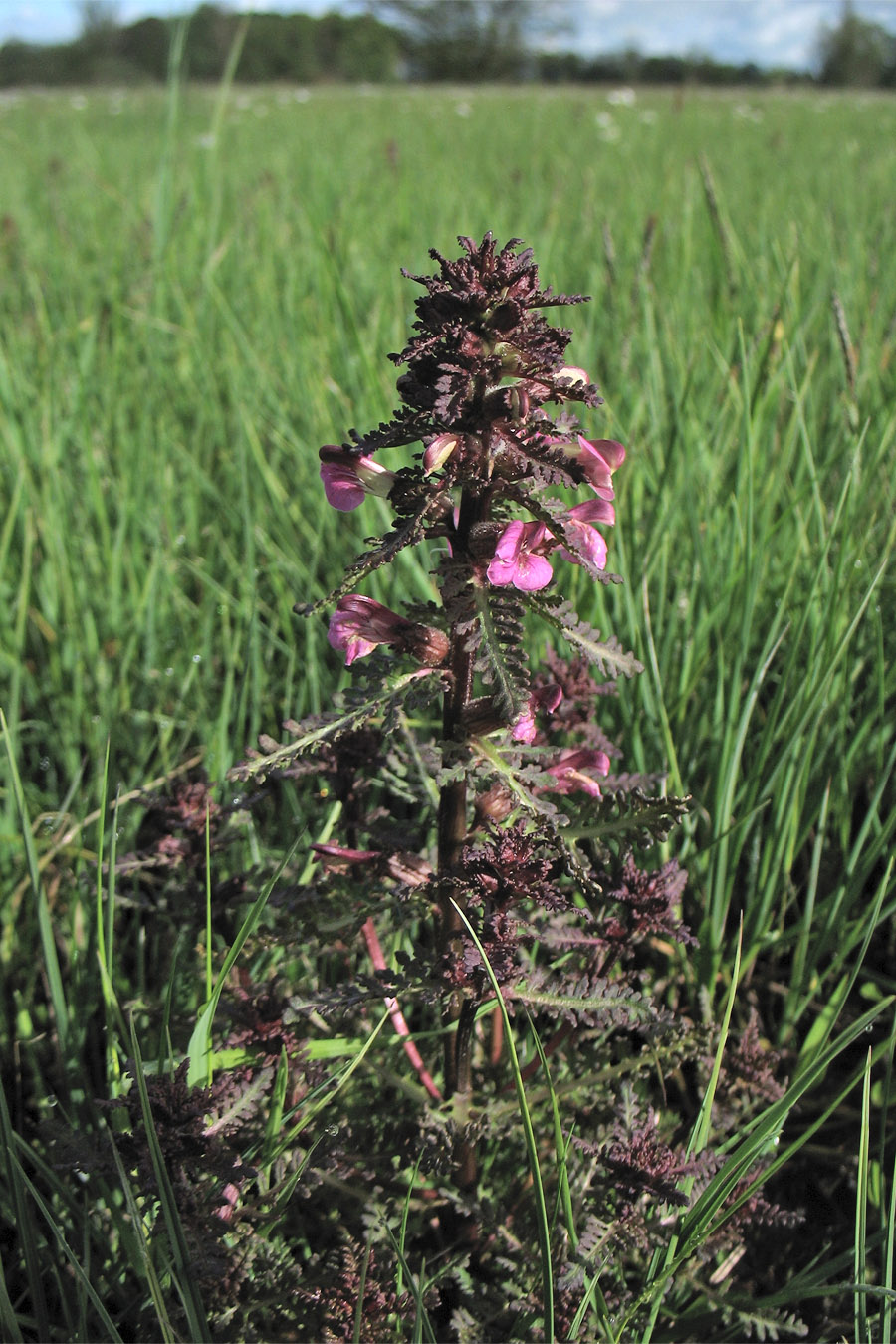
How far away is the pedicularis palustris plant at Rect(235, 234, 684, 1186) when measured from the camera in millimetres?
883

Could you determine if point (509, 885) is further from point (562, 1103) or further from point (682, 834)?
point (682, 834)

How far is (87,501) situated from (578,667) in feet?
4.59

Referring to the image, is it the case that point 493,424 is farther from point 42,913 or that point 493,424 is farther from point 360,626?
point 42,913

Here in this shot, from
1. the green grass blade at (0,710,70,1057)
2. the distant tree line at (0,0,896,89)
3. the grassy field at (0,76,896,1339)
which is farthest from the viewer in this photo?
the distant tree line at (0,0,896,89)

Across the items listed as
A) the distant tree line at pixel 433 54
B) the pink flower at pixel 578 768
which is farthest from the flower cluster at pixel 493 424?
the distant tree line at pixel 433 54

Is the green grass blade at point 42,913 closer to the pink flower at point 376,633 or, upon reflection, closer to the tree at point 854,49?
the pink flower at point 376,633

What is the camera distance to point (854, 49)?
5112 cm

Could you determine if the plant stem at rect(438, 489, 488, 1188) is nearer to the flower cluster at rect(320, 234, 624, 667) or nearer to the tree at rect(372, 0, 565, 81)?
the flower cluster at rect(320, 234, 624, 667)

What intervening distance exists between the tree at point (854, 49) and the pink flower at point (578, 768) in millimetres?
52658

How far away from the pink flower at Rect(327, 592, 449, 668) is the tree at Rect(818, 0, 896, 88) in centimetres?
5274

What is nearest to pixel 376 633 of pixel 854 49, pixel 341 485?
pixel 341 485

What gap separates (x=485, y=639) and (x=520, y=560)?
0.08 metres

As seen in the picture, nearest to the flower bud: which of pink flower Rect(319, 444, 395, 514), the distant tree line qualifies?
pink flower Rect(319, 444, 395, 514)

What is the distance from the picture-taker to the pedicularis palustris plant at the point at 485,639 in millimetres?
883
